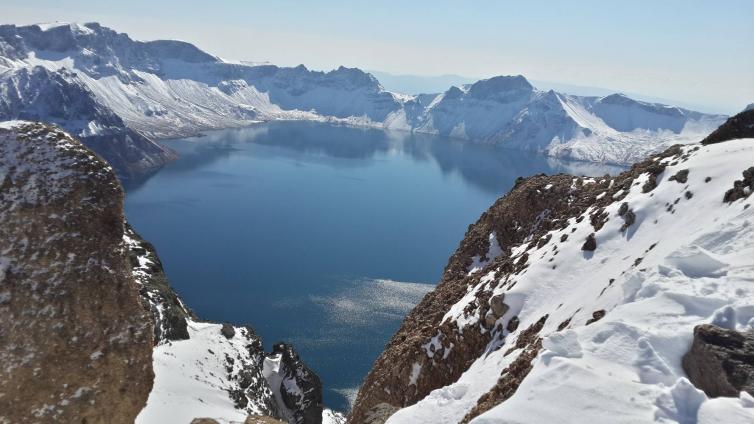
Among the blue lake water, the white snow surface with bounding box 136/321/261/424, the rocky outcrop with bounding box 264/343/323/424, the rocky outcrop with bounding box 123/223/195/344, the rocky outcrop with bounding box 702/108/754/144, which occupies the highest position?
the rocky outcrop with bounding box 702/108/754/144

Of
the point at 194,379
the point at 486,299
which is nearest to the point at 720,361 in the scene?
the point at 486,299

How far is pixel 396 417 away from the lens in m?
18.9

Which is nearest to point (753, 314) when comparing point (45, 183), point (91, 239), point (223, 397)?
point (91, 239)

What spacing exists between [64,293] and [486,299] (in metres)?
19.8

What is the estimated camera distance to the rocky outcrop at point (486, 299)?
24.6 m

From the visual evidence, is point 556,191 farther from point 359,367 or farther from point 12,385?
point 359,367

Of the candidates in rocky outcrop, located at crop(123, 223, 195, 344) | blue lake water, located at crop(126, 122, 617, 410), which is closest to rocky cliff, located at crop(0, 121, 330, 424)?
rocky outcrop, located at crop(123, 223, 195, 344)

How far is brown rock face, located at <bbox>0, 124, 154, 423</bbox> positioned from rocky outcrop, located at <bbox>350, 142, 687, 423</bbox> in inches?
463

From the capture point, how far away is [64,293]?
20391 millimetres

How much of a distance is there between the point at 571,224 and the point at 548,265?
464cm

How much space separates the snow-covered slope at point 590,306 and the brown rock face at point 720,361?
0.17m

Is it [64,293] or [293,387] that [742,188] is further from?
[293,387]

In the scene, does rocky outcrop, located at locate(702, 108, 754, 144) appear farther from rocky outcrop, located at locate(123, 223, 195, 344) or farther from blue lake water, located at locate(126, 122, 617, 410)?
blue lake water, located at locate(126, 122, 617, 410)

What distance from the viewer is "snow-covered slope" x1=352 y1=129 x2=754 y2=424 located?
40.0 ft
